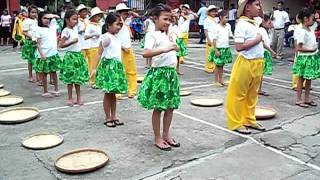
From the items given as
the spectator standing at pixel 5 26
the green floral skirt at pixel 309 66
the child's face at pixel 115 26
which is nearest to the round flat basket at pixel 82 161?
the child's face at pixel 115 26

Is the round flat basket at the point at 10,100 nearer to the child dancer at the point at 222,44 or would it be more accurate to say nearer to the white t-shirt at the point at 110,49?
the white t-shirt at the point at 110,49

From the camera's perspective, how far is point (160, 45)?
4.64 m

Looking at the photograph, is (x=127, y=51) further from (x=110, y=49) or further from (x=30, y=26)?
(x=30, y=26)

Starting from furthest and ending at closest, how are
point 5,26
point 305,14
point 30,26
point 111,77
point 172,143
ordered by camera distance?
1. point 5,26
2. point 30,26
3. point 305,14
4. point 111,77
5. point 172,143

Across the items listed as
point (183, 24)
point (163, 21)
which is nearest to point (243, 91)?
point (163, 21)

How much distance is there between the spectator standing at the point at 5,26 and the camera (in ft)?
59.3

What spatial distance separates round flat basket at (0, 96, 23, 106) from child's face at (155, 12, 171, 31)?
3767mm

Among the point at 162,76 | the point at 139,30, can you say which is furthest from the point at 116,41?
the point at 139,30

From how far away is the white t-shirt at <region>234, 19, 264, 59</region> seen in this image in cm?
532

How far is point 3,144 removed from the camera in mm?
5148

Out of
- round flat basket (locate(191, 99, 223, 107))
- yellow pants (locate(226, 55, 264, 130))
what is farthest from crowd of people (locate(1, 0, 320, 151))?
round flat basket (locate(191, 99, 223, 107))

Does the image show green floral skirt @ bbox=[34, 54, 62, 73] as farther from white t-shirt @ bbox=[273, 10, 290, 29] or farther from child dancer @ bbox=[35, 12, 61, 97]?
white t-shirt @ bbox=[273, 10, 290, 29]

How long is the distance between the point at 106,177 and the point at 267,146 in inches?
85.0

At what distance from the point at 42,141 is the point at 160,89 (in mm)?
1749
